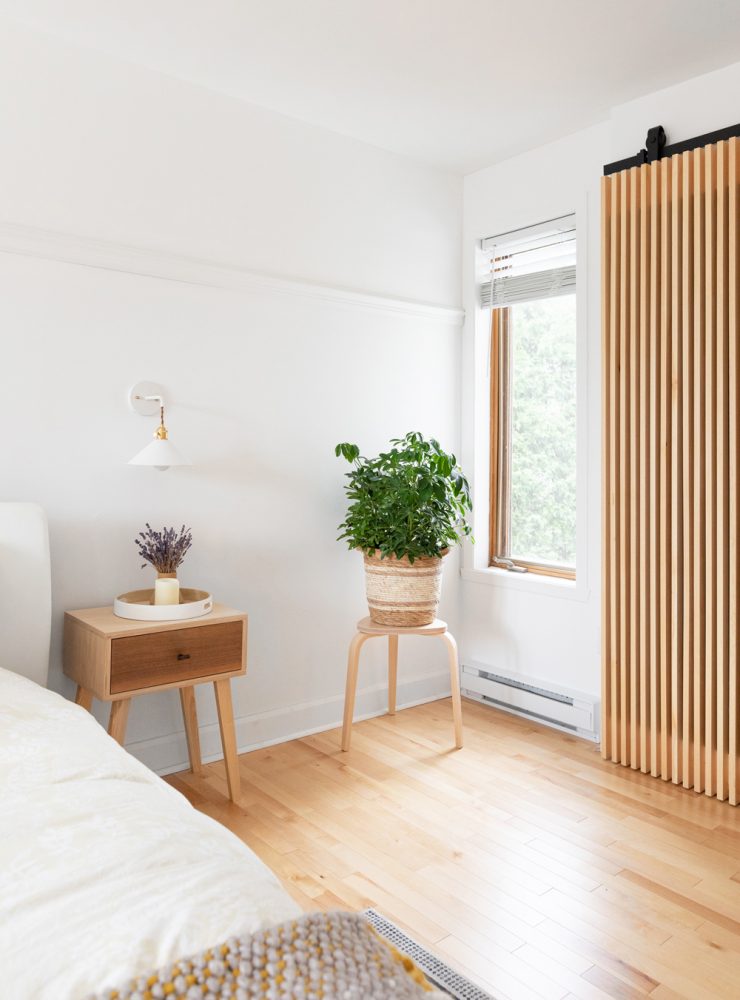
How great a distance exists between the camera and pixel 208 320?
288 centimetres

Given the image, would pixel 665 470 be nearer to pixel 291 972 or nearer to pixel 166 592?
pixel 166 592

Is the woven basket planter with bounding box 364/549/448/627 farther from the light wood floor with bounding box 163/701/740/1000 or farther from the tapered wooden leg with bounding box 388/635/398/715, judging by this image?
the light wood floor with bounding box 163/701/740/1000

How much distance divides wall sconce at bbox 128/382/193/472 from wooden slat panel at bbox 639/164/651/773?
1.65 meters

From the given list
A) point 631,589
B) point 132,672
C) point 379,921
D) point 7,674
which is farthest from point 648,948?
A: point 7,674

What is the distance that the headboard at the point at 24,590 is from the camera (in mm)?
2275

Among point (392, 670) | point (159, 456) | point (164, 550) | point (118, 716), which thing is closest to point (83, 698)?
point (118, 716)

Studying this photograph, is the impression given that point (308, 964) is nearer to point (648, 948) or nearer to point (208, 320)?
point (648, 948)

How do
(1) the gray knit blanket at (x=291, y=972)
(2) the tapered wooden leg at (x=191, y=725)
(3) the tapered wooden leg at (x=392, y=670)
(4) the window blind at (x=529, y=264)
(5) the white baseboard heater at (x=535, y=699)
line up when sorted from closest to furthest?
(1) the gray knit blanket at (x=291, y=972)
(2) the tapered wooden leg at (x=191, y=725)
(5) the white baseboard heater at (x=535, y=699)
(4) the window blind at (x=529, y=264)
(3) the tapered wooden leg at (x=392, y=670)

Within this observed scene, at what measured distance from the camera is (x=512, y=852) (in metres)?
2.29

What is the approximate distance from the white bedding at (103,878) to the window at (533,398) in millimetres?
2498

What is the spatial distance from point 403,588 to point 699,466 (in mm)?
1183

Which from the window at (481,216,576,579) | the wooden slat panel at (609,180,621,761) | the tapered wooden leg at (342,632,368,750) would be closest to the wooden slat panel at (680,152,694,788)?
the wooden slat panel at (609,180,621,761)

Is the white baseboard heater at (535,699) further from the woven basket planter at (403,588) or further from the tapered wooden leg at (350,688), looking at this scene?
the tapered wooden leg at (350,688)

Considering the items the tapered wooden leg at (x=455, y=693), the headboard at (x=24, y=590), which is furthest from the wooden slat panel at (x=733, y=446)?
the headboard at (x=24, y=590)
